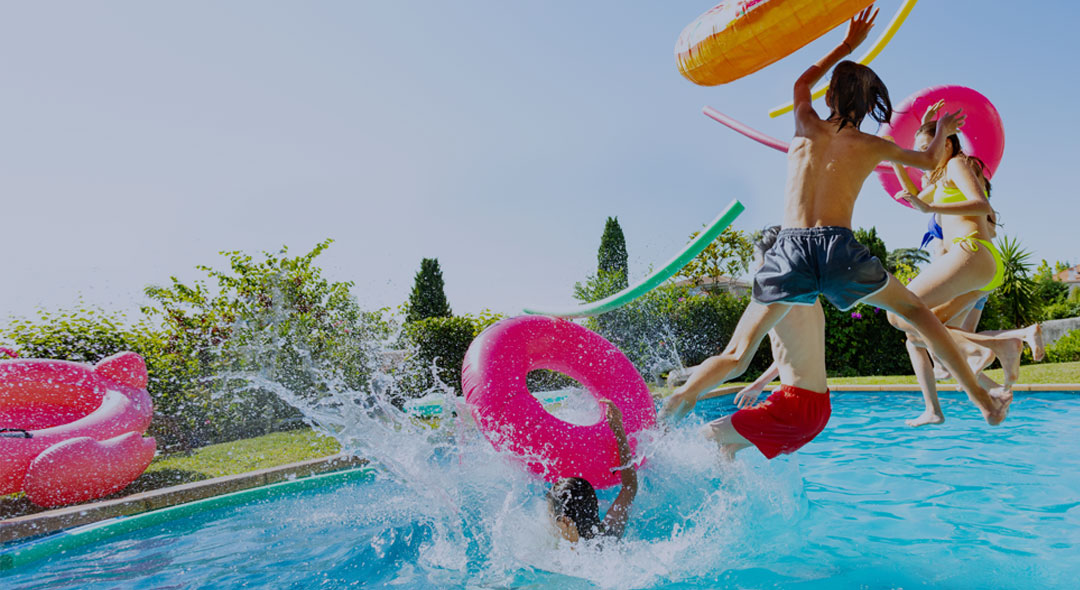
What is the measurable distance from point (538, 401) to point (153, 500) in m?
3.24

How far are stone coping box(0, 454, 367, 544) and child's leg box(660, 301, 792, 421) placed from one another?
3.98 meters

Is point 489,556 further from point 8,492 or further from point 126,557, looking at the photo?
point 8,492

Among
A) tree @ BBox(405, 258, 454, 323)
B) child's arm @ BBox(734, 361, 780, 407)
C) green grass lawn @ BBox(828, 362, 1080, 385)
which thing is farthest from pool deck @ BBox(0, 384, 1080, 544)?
tree @ BBox(405, 258, 454, 323)

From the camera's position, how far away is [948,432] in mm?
7168

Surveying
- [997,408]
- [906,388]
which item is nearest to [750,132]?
[997,408]

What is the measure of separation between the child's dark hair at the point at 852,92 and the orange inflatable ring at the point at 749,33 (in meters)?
0.25

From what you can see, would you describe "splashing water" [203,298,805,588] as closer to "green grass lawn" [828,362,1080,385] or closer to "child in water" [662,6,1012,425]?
"child in water" [662,6,1012,425]

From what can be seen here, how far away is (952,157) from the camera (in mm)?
3990

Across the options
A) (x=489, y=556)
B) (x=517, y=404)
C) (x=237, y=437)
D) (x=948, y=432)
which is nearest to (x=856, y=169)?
(x=517, y=404)

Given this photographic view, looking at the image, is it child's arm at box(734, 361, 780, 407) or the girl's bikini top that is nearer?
the girl's bikini top

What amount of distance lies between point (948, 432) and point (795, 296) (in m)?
5.52

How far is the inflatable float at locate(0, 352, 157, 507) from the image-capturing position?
4.96 meters

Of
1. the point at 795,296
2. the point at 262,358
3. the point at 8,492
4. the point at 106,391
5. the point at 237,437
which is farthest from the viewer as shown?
the point at 262,358

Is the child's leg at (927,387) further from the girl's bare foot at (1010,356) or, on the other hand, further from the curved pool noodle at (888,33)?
the curved pool noodle at (888,33)
